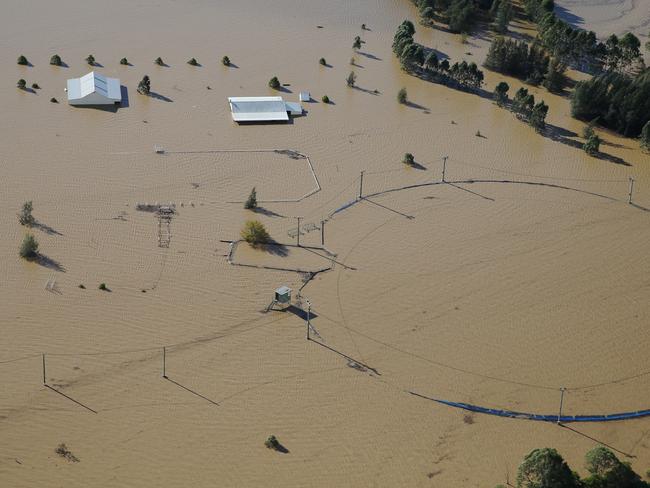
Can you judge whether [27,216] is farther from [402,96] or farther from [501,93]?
[501,93]

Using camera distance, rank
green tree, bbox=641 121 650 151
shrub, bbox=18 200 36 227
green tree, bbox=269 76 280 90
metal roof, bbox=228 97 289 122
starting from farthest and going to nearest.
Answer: green tree, bbox=269 76 280 90
metal roof, bbox=228 97 289 122
green tree, bbox=641 121 650 151
shrub, bbox=18 200 36 227

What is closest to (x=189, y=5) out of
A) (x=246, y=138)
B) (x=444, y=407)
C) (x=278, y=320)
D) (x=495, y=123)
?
(x=246, y=138)

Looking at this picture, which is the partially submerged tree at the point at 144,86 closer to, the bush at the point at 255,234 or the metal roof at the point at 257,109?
the metal roof at the point at 257,109

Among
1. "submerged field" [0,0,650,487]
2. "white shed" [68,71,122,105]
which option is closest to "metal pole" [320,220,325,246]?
"submerged field" [0,0,650,487]

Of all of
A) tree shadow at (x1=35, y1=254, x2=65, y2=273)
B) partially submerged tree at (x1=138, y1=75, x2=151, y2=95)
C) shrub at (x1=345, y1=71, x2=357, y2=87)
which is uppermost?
shrub at (x1=345, y1=71, x2=357, y2=87)

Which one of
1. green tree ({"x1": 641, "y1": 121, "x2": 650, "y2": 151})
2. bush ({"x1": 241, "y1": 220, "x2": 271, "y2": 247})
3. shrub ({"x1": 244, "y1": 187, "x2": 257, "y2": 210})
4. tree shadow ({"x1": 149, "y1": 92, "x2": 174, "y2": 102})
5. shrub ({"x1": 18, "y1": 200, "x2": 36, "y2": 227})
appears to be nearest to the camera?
bush ({"x1": 241, "y1": 220, "x2": 271, "y2": 247})

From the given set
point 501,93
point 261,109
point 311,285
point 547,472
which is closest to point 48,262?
point 311,285

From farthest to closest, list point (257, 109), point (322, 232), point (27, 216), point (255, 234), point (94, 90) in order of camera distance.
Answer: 1. point (257, 109)
2. point (94, 90)
3. point (322, 232)
4. point (27, 216)
5. point (255, 234)

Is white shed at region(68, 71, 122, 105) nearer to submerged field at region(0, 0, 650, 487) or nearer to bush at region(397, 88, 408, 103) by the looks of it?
submerged field at region(0, 0, 650, 487)
